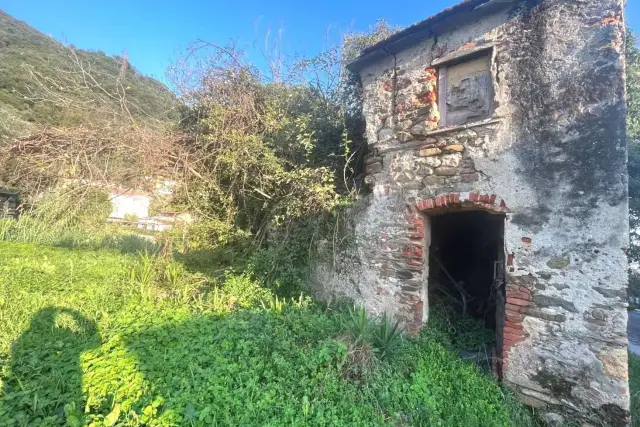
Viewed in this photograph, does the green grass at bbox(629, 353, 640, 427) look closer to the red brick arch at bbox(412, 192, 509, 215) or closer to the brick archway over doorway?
the brick archway over doorway

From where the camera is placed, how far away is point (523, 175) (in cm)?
366

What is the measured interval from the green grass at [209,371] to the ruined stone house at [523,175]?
0.77 m

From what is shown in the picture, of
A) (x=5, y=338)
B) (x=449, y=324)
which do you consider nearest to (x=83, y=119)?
(x=5, y=338)

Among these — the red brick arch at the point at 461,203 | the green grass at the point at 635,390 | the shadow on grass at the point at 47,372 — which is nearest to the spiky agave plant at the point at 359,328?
the red brick arch at the point at 461,203

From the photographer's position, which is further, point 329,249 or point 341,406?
point 329,249

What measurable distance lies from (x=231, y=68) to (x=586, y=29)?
587cm

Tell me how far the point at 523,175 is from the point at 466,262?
375cm

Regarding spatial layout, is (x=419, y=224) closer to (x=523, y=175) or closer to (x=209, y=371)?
(x=523, y=175)

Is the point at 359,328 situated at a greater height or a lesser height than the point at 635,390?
greater

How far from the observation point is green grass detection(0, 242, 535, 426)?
2.64m

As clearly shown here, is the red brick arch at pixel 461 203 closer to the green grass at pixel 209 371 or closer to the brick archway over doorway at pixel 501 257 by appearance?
the brick archway over doorway at pixel 501 257

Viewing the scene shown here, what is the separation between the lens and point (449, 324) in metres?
5.04

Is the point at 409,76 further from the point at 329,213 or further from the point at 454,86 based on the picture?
the point at 329,213

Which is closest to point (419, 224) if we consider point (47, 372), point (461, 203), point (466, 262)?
point (461, 203)
